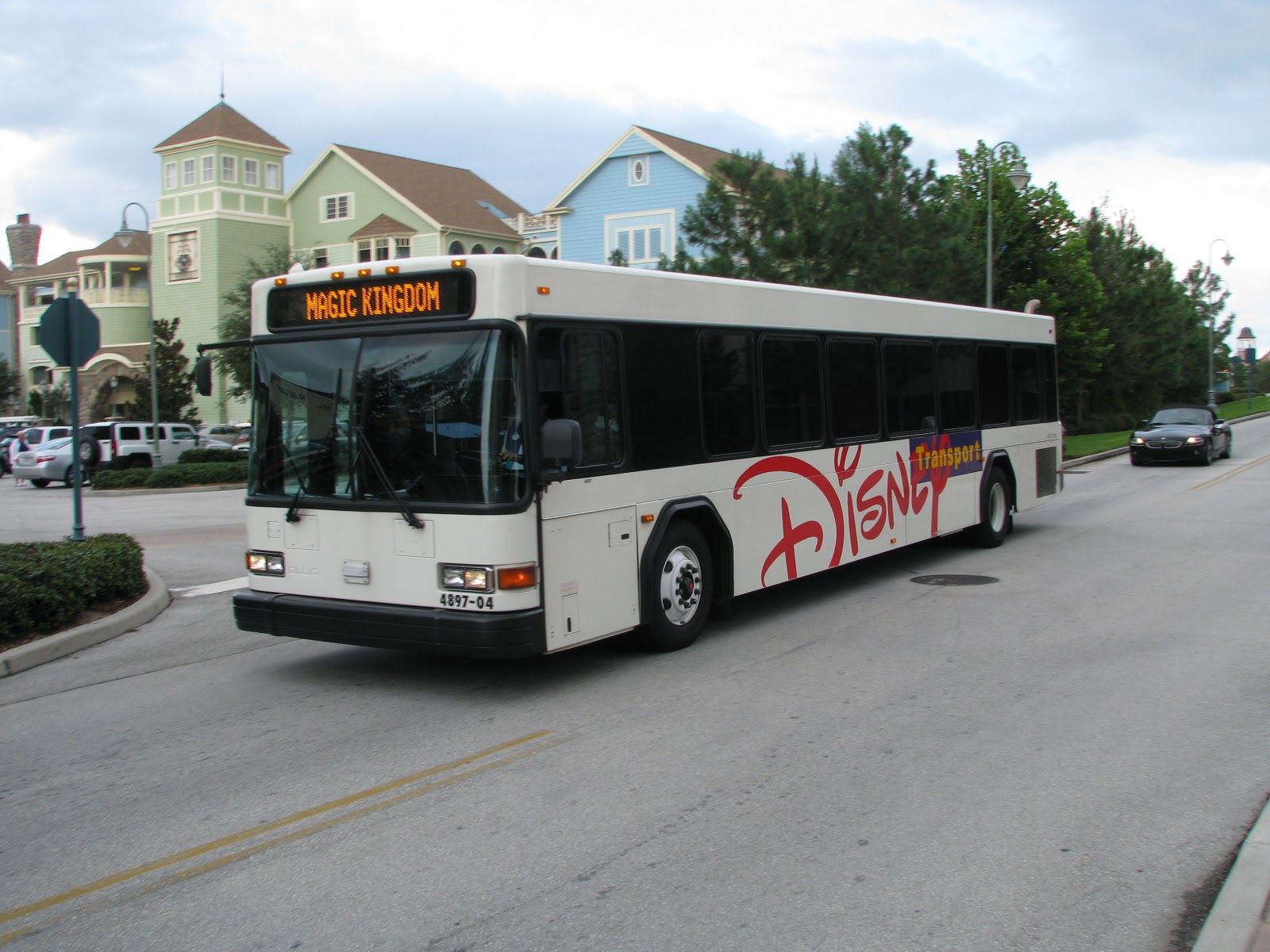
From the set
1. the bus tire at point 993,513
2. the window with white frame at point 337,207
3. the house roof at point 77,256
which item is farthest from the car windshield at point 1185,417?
the house roof at point 77,256

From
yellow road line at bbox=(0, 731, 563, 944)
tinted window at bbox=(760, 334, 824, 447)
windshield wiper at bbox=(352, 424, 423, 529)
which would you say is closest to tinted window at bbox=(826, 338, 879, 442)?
tinted window at bbox=(760, 334, 824, 447)

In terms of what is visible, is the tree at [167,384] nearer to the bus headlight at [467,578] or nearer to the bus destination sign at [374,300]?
the bus destination sign at [374,300]

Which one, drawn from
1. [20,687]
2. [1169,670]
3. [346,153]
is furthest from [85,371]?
[1169,670]

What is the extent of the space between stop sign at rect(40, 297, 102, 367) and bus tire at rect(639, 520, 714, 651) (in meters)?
6.54

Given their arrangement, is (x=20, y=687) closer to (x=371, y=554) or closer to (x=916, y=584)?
(x=371, y=554)

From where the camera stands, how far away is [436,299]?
7359 mm

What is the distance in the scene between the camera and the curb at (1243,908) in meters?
3.82

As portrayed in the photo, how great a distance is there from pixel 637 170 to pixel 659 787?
4068 cm

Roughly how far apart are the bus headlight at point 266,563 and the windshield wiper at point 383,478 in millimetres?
1115

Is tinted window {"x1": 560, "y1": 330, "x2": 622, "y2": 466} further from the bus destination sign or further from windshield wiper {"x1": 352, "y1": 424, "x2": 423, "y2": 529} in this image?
windshield wiper {"x1": 352, "y1": 424, "x2": 423, "y2": 529}

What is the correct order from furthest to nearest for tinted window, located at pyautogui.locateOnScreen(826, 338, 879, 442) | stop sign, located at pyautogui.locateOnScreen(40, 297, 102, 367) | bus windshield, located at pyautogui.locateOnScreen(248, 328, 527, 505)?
stop sign, located at pyautogui.locateOnScreen(40, 297, 102, 367) < tinted window, located at pyautogui.locateOnScreen(826, 338, 879, 442) < bus windshield, located at pyautogui.locateOnScreen(248, 328, 527, 505)

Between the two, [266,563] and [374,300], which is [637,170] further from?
[266,563]

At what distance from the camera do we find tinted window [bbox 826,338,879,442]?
35.4 ft

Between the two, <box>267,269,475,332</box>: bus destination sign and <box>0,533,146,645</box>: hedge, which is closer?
<box>267,269,475,332</box>: bus destination sign
